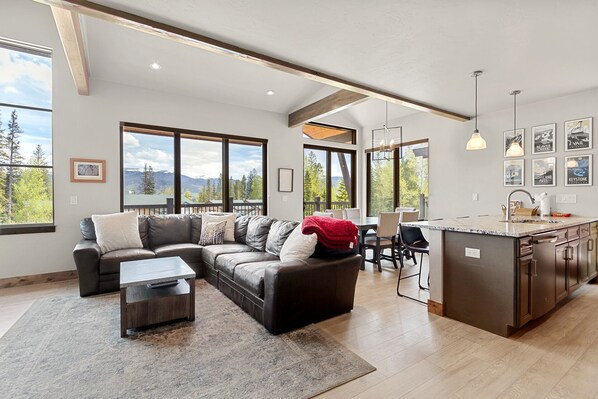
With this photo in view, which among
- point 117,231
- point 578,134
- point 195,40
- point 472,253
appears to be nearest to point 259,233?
point 117,231

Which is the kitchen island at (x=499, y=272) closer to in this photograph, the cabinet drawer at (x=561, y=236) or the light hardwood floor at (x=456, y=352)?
the cabinet drawer at (x=561, y=236)

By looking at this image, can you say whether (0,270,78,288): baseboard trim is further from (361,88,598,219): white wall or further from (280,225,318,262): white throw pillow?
(361,88,598,219): white wall

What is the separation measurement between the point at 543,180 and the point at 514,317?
3.00 m

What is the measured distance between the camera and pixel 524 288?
248 cm

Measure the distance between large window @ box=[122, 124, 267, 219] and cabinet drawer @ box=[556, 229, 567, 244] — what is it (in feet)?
14.9

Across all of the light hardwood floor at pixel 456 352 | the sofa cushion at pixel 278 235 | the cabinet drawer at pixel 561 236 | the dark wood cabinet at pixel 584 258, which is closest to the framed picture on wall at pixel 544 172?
the dark wood cabinet at pixel 584 258

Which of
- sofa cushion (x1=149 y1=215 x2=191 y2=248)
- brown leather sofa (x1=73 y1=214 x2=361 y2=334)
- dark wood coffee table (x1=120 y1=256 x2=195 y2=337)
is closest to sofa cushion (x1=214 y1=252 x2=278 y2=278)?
brown leather sofa (x1=73 y1=214 x2=361 y2=334)

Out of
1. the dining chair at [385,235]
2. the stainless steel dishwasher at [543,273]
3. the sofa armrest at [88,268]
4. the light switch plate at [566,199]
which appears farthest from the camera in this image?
the dining chair at [385,235]

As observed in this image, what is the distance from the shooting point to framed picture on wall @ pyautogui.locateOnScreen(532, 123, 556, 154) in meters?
4.27

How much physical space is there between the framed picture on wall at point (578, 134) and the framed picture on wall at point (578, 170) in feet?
0.49

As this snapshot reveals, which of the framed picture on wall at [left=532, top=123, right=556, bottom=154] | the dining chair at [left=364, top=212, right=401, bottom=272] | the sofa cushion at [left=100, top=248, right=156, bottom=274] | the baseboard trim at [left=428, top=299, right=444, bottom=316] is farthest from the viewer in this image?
the dining chair at [left=364, top=212, right=401, bottom=272]

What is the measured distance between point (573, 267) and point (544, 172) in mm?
1719

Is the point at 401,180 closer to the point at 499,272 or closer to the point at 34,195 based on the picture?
the point at 499,272

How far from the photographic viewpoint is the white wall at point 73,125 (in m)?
3.80
